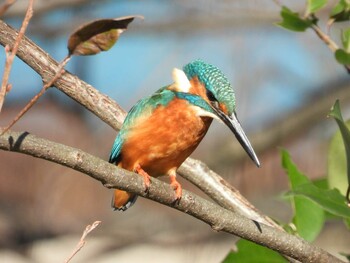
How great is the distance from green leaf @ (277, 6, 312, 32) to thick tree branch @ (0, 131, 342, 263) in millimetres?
412

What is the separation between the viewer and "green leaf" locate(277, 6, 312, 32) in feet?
5.19

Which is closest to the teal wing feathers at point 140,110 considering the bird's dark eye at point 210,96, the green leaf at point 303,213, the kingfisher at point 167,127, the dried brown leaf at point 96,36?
the kingfisher at point 167,127

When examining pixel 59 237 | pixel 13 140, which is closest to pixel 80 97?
pixel 13 140

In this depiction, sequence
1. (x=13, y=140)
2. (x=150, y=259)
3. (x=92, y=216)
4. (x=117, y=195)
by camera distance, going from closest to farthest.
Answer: (x=13, y=140) < (x=117, y=195) < (x=92, y=216) < (x=150, y=259)

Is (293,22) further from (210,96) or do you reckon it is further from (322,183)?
(322,183)

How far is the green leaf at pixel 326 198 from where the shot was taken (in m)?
1.40

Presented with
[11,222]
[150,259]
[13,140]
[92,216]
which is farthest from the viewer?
[150,259]

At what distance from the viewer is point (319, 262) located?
1.41 metres

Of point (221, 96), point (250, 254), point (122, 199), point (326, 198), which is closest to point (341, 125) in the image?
point (326, 198)

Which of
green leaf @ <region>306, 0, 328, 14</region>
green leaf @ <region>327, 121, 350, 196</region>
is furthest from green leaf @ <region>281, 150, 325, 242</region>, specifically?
green leaf @ <region>306, 0, 328, 14</region>

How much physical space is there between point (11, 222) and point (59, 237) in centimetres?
20

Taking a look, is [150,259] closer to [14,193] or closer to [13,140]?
[14,193]

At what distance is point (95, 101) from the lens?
1.55m

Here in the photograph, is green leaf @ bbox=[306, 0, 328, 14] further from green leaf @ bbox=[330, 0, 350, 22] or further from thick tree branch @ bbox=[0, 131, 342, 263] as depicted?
thick tree branch @ bbox=[0, 131, 342, 263]
